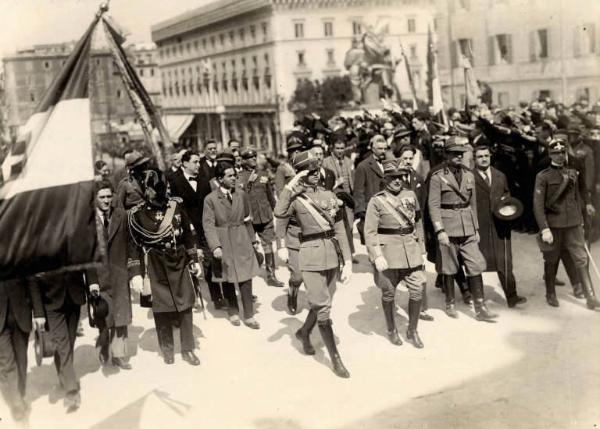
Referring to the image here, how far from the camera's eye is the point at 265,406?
600 centimetres

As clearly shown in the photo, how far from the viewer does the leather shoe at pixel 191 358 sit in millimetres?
7145

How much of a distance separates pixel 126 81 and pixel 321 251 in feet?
15.5

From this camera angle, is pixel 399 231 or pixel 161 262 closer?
pixel 161 262

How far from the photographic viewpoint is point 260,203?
1048 cm

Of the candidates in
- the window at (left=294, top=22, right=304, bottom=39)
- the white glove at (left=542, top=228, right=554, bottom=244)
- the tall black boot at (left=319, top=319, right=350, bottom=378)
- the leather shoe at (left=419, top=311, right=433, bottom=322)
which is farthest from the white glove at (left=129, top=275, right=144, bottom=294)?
the window at (left=294, top=22, right=304, bottom=39)

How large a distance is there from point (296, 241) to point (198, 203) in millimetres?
1366

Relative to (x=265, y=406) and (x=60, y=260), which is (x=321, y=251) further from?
(x=60, y=260)

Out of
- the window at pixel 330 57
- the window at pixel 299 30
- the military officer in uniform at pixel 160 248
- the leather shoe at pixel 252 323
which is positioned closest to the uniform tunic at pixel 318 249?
the military officer in uniform at pixel 160 248

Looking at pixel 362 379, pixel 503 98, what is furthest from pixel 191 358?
pixel 503 98

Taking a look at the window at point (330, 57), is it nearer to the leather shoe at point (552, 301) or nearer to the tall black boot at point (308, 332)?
the leather shoe at point (552, 301)

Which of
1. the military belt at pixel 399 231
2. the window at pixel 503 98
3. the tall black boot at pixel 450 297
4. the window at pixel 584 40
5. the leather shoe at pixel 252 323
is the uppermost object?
the window at pixel 584 40

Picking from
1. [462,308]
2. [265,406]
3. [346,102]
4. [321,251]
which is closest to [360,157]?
[462,308]

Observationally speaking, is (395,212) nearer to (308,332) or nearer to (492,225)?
(308,332)

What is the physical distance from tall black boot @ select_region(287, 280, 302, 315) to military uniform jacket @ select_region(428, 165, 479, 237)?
5.94 ft
